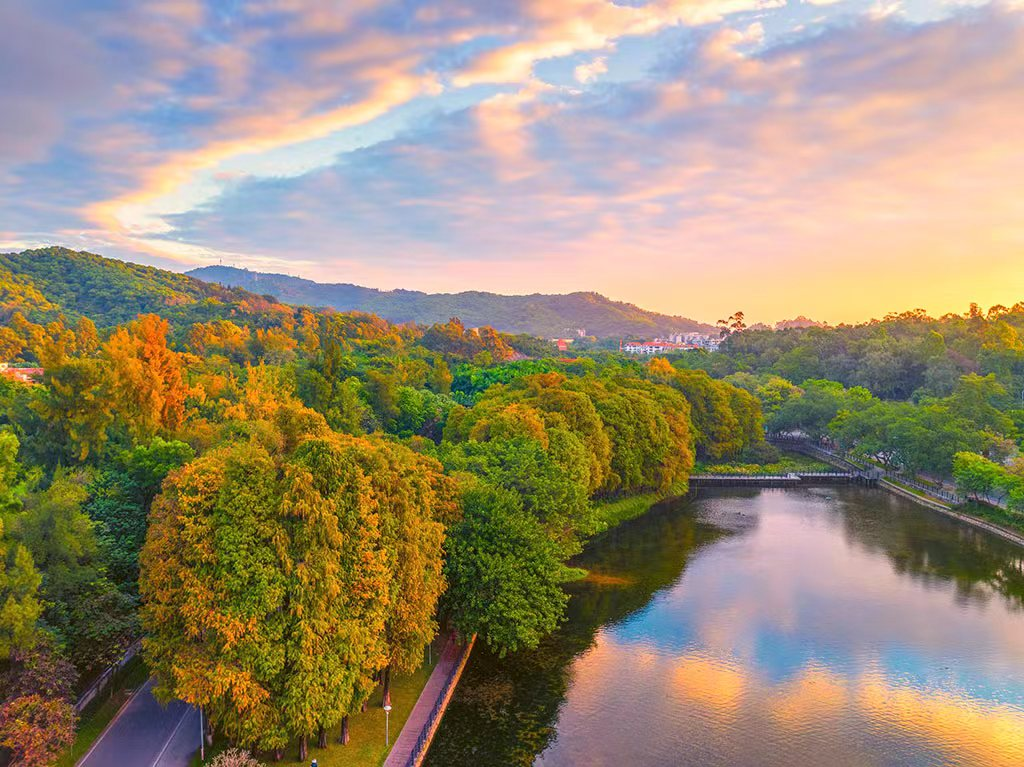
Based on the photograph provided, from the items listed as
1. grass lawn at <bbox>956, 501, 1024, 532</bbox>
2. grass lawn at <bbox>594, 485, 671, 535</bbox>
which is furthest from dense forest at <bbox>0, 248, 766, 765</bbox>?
grass lawn at <bbox>956, 501, 1024, 532</bbox>

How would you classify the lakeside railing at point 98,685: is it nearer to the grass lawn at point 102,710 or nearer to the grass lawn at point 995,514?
the grass lawn at point 102,710

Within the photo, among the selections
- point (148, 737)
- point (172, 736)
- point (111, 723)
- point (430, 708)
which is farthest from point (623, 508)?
point (111, 723)

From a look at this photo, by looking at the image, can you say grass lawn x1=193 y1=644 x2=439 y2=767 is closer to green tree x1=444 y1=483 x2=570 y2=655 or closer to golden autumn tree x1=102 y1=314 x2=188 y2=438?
green tree x1=444 y1=483 x2=570 y2=655

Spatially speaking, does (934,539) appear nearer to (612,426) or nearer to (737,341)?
(612,426)

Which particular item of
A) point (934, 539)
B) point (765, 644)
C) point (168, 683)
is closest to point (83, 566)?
point (168, 683)

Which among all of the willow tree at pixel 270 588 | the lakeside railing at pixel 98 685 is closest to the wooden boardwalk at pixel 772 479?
the willow tree at pixel 270 588

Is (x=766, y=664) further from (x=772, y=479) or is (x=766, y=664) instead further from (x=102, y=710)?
(x=772, y=479)
